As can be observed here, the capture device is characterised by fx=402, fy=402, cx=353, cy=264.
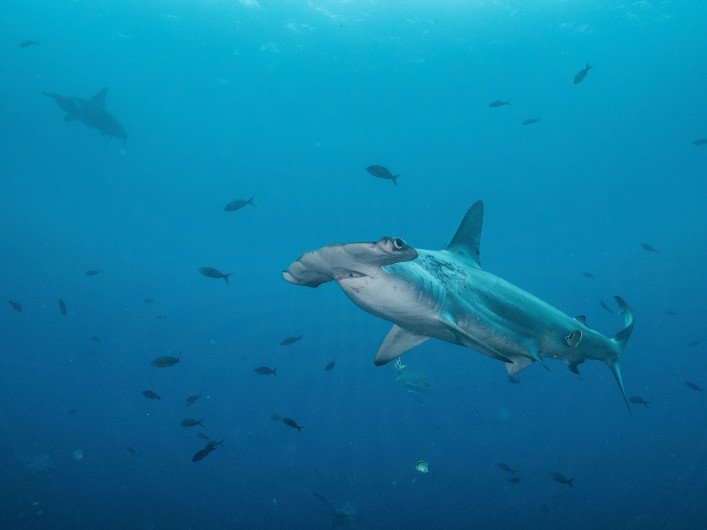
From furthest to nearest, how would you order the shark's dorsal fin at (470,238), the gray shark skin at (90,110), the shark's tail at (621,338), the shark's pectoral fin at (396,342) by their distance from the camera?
the gray shark skin at (90,110), the shark's tail at (621,338), the shark's dorsal fin at (470,238), the shark's pectoral fin at (396,342)

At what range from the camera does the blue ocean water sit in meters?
21.4

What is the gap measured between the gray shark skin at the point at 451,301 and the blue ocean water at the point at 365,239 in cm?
642

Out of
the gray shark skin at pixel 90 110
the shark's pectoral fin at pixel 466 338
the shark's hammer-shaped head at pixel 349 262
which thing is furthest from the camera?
the gray shark skin at pixel 90 110

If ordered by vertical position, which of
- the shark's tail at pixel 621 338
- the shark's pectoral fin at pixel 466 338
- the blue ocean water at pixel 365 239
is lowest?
the blue ocean water at pixel 365 239

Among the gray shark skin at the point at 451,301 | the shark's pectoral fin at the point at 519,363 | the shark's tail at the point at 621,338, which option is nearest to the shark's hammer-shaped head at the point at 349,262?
the gray shark skin at the point at 451,301

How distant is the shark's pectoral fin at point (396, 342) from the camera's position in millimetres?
4746

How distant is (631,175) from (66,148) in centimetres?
8377

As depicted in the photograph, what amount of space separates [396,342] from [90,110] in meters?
24.4

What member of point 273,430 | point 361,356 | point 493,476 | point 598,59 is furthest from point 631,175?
point 273,430

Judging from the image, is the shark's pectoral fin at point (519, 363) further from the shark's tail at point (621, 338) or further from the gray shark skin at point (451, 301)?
the shark's tail at point (621, 338)

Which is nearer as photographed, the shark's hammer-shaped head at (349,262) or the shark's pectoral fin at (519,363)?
the shark's hammer-shaped head at (349,262)

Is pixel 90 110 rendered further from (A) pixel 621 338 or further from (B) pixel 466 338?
(A) pixel 621 338

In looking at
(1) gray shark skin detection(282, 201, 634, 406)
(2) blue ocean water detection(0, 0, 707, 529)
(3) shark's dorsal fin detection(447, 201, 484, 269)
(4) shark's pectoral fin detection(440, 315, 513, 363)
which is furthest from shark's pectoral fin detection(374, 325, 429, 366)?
(2) blue ocean water detection(0, 0, 707, 529)

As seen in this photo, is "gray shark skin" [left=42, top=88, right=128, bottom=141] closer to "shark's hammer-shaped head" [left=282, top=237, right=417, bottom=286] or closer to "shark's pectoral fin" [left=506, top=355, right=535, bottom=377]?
"shark's hammer-shaped head" [left=282, top=237, right=417, bottom=286]
